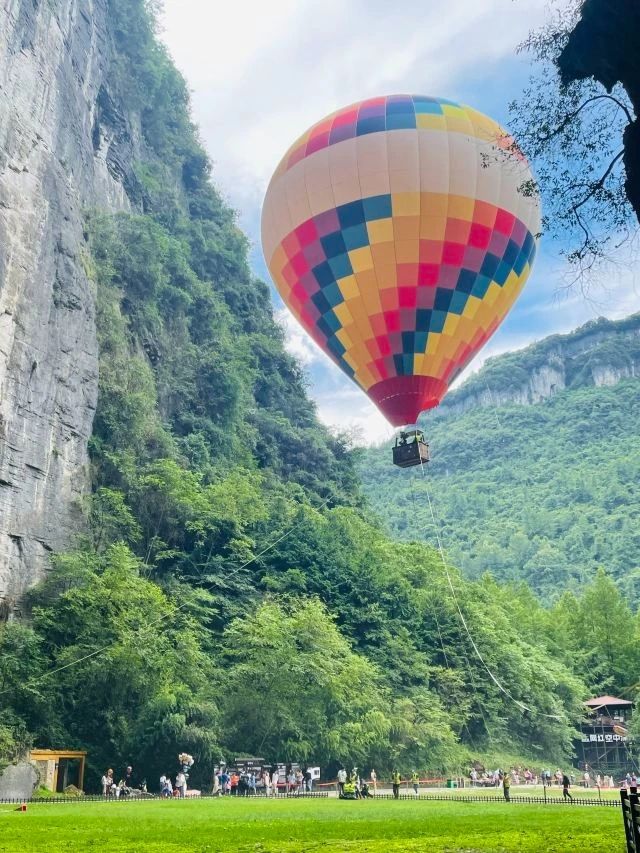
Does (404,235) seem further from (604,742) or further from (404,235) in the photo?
(604,742)

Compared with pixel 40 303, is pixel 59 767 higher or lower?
lower

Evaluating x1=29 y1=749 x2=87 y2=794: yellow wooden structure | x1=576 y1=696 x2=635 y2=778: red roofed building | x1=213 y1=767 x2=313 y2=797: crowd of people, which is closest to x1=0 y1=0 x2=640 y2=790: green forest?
x1=29 y1=749 x2=87 y2=794: yellow wooden structure

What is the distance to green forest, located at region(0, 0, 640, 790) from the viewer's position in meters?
28.0

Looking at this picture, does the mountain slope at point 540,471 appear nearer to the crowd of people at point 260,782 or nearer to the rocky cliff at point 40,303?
the crowd of people at point 260,782

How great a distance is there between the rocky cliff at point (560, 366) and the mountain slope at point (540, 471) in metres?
0.23

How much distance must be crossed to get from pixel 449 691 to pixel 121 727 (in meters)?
→ 18.6

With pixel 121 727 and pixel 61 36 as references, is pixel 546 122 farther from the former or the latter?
pixel 61 36

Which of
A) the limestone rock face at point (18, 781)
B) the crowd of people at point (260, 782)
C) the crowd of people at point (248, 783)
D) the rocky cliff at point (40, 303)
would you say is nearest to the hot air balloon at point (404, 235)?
the crowd of people at point (248, 783)

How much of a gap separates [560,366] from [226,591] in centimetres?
14876

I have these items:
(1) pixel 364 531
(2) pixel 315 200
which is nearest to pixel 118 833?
(2) pixel 315 200

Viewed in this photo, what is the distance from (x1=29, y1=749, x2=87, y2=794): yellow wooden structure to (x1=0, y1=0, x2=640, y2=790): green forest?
0.86 m

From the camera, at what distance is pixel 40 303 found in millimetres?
33906

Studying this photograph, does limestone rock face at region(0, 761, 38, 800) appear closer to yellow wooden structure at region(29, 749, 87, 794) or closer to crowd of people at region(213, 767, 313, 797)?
yellow wooden structure at region(29, 749, 87, 794)

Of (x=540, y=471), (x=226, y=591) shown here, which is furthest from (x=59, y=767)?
(x=540, y=471)
